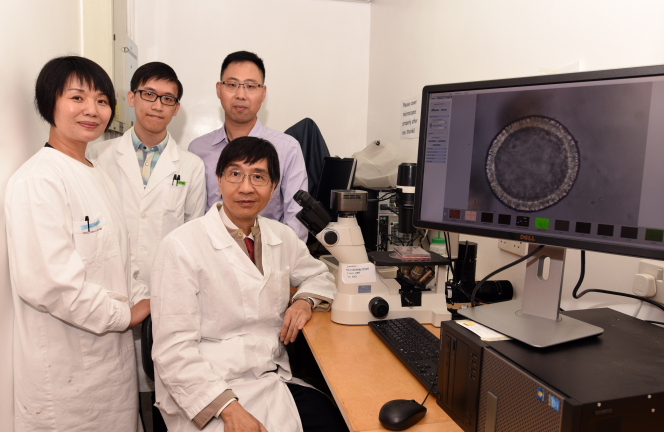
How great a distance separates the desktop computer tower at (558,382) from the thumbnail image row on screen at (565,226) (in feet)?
0.67

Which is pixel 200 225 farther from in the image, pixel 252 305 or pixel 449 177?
pixel 449 177

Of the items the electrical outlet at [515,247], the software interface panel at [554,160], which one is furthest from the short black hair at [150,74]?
the electrical outlet at [515,247]

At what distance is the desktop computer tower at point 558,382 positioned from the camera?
571 mm

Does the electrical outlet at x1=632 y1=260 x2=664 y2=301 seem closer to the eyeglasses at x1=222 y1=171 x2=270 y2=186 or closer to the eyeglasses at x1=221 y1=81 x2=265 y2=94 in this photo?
the eyeglasses at x1=222 y1=171 x2=270 y2=186

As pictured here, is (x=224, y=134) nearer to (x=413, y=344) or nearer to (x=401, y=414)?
(x=413, y=344)

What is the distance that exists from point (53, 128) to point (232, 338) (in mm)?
874

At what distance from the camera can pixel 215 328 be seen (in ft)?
4.13

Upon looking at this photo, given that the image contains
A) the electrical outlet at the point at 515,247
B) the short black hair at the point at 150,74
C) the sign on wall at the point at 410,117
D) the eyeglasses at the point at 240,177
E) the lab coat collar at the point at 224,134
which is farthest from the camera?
the sign on wall at the point at 410,117

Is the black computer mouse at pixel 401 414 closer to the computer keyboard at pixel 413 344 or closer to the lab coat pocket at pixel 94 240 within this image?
the computer keyboard at pixel 413 344

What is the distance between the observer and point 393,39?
2777 mm

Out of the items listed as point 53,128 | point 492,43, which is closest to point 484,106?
point 492,43

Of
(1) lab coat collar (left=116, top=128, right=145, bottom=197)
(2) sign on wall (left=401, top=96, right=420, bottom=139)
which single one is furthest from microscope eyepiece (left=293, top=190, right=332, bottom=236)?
(2) sign on wall (left=401, top=96, right=420, bottom=139)

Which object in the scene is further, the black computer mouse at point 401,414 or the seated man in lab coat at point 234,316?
the seated man in lab coat at point 234,316

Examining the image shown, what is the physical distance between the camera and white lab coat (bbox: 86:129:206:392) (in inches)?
70.6
